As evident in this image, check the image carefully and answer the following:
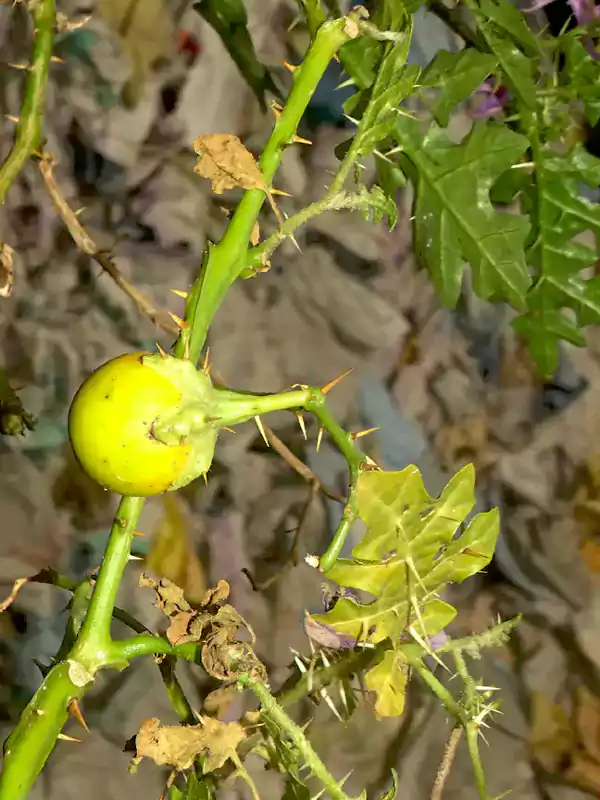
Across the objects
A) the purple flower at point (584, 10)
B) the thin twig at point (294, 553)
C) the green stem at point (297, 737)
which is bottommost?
the thin twig at point (294, 553)

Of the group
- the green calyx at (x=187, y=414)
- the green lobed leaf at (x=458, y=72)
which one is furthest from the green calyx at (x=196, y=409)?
the green lobed leaf at (x=458, y=72)

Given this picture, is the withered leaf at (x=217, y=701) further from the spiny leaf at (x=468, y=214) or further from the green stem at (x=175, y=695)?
the spiny leaf at (x=468, y=214)

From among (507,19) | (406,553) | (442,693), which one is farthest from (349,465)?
(507,19)

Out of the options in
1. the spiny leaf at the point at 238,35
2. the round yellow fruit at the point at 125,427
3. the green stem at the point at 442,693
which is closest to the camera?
the round yellow fruit at the point at 125,427

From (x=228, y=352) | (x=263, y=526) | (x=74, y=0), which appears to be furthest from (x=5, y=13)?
(x=263, y=526)

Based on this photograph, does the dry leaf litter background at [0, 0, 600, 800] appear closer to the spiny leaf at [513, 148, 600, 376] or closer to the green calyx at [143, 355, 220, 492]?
the spiny leaf at [513, 148, 600, 376]

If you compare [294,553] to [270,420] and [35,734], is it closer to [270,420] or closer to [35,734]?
[270,420]

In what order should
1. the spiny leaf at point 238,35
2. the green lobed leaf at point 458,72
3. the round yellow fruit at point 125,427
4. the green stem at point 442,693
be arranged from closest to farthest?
the round yellow fruit at point 125,427 → the green stem at point 442,693 → the green lobed leaf at point 458,72 → the spiny leaf at point 238,35
